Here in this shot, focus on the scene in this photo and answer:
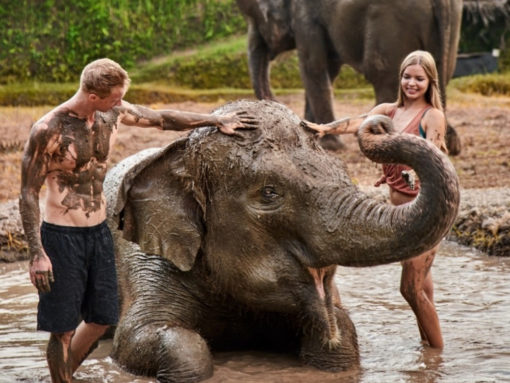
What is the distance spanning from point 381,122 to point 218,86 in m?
17.0

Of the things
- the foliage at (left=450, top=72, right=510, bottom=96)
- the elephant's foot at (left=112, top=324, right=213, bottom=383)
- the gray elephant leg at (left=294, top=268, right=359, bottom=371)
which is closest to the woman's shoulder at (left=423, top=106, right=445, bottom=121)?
the gray elephant leg at (left=294, top=268, right=359, bottom=371)

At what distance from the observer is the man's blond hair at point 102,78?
14.4 feet

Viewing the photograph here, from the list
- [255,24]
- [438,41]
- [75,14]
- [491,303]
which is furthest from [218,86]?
[491,303]

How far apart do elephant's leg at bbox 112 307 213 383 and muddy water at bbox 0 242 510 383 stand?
8 cm

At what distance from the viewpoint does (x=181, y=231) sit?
4883 mm

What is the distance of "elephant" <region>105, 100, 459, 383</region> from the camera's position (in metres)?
4.28

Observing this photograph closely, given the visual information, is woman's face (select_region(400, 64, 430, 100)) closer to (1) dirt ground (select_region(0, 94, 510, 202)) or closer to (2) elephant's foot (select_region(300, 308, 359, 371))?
(2) elephant's foot (select_region(300, 308, 359, 371))

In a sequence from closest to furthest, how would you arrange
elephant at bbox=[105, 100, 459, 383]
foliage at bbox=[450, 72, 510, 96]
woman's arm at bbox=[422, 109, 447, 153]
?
1. elephant at bbox=[105, 100, 459, 383]
2. woman's arm at bbox=[422, 109, 447, 153]
3. foliage at bbox=[450, 72, 510, 96]

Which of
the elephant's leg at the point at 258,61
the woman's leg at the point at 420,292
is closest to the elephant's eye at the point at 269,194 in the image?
the woman's leg at the point at 420,292

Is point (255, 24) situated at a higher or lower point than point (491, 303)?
higher

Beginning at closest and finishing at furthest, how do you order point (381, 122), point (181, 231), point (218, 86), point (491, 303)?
1. point (381, 122)
2. point (181, 231)
3. point (491, 303)
4. point (218, 86)

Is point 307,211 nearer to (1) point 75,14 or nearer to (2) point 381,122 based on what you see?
(2) point 381,122

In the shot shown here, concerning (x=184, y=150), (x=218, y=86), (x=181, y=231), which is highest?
(x=184, y=150)

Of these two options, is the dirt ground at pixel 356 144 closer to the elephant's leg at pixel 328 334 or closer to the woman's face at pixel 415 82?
the woman's face at pixel 415 82
